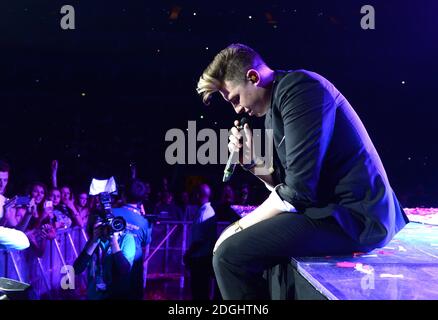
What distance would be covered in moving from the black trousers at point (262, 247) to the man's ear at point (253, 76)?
550 mm

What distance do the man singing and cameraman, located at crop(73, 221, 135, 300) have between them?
259cm

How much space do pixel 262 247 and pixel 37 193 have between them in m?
4.06

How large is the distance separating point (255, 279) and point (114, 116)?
24.7 feet

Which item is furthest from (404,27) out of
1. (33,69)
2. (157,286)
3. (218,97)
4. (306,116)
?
(33,69)

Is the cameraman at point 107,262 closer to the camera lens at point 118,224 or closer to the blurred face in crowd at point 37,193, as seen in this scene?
the camera lens at point 118,224

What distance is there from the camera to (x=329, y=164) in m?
1.63

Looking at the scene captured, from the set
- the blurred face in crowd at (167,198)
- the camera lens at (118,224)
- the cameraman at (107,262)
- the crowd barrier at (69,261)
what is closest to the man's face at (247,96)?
the camera lens at (118,224)

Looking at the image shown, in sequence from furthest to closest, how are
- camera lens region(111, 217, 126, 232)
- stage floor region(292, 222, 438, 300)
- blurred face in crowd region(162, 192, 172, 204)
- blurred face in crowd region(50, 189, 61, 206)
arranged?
1. blurred face in crowd region(162, 192, 172, 204)
2. blurred face in crowd region(50, 189, 61, 206)
3. camera lens region(111, 217, 126, 232)
4. stage floor region(292, 222, 438, 300)

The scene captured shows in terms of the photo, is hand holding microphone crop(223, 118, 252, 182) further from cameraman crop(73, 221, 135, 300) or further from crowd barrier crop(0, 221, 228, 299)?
crowd barrier crop(0, 221, 228, 299)

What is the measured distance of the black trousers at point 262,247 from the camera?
4.91 feet

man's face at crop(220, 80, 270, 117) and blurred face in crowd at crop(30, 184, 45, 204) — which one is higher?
man's face at crop(220, 80, 270, 117)

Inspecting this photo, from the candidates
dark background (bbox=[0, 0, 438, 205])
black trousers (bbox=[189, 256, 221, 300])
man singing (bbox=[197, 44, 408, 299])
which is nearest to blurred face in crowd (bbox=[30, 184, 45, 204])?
dark background (bbox=[0, 0, 438, 205])

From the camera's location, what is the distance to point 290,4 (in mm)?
5566

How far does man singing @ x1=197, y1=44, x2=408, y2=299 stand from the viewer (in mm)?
1515
